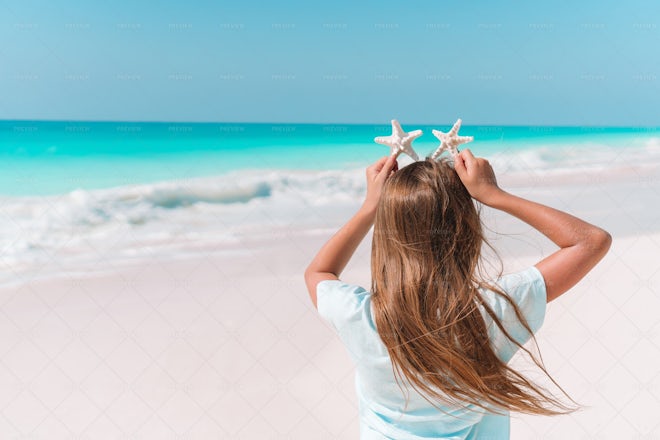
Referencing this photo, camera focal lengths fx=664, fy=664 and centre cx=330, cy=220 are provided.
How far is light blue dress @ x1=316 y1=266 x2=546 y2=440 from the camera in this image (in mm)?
1239

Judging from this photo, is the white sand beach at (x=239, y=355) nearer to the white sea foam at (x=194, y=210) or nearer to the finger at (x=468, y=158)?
the white sea foam at (x=194, y=210)

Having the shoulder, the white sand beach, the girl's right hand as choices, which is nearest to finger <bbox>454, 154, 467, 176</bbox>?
the girl's right hand

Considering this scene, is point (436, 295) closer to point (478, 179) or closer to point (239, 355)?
point (478, 179)

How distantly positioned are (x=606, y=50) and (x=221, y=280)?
19795 millimetres

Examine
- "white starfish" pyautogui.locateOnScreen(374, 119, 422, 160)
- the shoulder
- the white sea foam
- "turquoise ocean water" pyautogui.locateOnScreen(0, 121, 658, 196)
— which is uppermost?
"turquoise ocean water" pyautogui.locateOnScreen(0, 121, 658, 196)

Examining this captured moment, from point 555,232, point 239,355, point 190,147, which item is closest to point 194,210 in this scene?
point 239,355

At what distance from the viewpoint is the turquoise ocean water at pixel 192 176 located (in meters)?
8.62

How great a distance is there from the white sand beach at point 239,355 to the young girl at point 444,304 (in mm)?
2372

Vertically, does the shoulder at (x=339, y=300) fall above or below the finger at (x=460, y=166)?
below

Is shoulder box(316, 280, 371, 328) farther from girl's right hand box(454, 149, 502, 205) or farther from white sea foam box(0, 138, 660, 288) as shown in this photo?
white sea foam box(0, 138, 660, 288)

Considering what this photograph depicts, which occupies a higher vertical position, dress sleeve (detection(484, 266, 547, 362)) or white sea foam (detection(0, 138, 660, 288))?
white sea foam (detection(0, 138, 660, 288))

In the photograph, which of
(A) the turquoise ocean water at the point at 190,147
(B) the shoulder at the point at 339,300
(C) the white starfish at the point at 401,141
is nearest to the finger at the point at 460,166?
(B) the shoulder at the point at 339,300

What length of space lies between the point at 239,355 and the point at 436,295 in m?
3.43

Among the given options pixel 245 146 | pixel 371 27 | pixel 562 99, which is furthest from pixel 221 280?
pixel 562 99
